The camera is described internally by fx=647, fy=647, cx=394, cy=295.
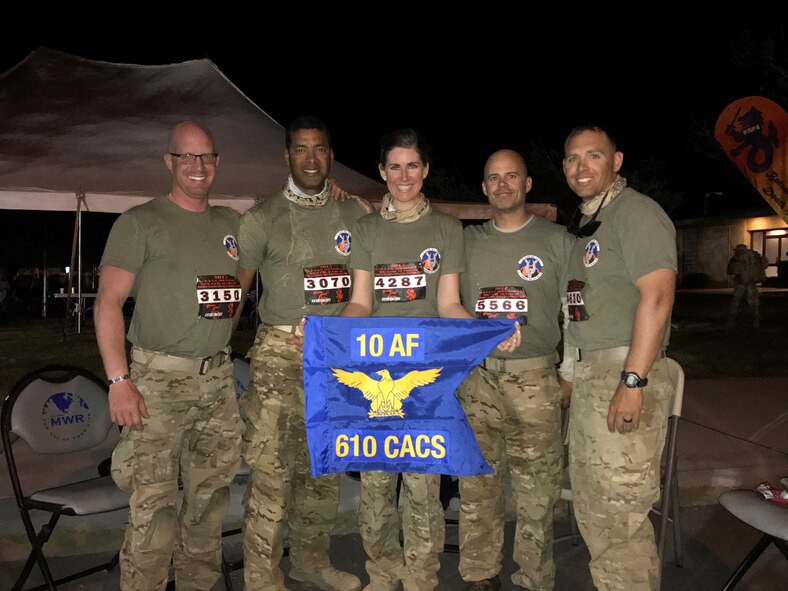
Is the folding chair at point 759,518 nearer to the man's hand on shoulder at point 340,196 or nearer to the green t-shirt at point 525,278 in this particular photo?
the green t-shirt at point 525,278

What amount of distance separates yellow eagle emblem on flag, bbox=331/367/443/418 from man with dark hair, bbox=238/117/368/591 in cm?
31

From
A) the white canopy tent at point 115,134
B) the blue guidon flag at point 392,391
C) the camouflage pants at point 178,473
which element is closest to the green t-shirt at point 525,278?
the blue guidon flag at point 392,391

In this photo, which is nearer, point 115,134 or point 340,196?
point 340,196

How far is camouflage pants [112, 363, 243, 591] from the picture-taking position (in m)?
2.96

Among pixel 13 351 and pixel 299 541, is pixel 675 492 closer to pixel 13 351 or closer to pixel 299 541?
pixel 299 541

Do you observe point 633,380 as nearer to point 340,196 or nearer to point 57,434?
point 340,196

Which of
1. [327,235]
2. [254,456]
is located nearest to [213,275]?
[327,235]

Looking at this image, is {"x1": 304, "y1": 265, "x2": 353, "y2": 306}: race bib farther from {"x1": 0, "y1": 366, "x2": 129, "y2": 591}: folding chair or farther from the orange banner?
the orange banner

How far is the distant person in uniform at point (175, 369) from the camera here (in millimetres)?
2951

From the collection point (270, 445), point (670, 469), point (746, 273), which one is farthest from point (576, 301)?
point (746, 273)

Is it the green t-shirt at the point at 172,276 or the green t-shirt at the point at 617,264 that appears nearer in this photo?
the green t-shirt at the point at 617,264

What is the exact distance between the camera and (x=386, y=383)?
3.00m

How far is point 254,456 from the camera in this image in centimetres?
319

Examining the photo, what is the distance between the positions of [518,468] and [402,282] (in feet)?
3.60
